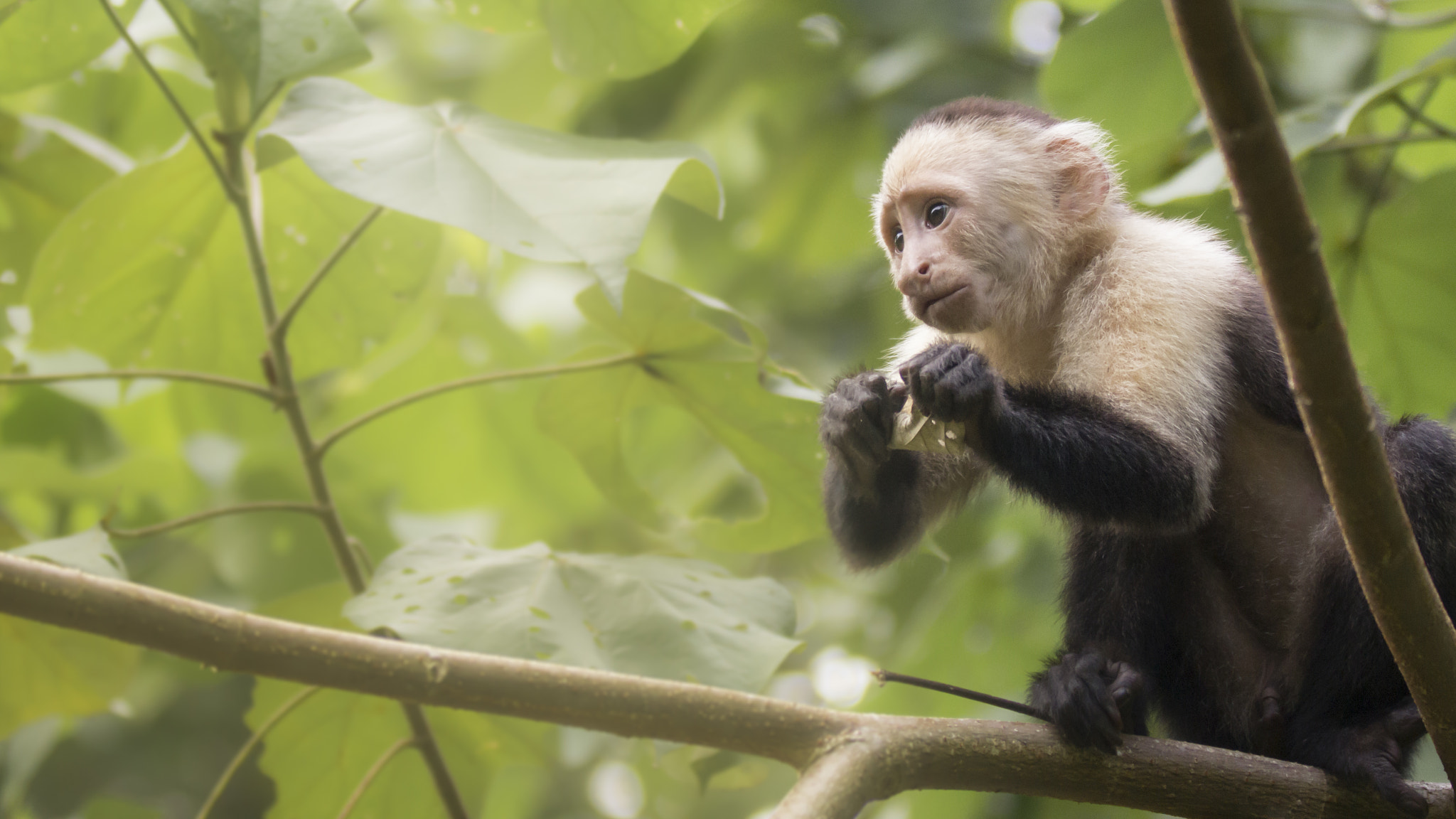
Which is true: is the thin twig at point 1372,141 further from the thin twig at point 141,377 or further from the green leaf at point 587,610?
the thin twig at point 141,377

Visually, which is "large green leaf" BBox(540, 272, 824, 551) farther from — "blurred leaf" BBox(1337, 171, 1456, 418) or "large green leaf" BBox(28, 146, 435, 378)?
"blurred leaf" BBox(1337, 171, 1456, 418)

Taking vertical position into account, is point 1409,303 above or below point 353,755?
above

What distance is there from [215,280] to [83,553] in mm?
981

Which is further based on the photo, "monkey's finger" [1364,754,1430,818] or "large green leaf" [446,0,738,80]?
"large green leaf" [446,0,738,80]

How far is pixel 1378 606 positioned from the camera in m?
1.48

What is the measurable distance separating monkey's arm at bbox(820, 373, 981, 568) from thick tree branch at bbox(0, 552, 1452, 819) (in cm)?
51

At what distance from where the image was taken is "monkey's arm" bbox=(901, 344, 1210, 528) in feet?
6.03

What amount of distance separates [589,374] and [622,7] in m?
0.83

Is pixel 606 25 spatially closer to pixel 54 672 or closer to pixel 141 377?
pixel 141 377

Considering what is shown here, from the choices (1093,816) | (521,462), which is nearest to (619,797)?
(521,462)

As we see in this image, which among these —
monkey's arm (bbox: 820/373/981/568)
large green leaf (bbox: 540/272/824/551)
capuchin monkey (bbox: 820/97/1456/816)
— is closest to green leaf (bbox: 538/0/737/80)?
large green leaf (bbox: 540/272/824/551)

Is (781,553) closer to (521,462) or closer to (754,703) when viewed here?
(521,462)

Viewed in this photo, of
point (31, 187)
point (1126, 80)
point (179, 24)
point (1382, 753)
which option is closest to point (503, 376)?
point (179, 24)

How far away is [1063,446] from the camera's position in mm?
1881
